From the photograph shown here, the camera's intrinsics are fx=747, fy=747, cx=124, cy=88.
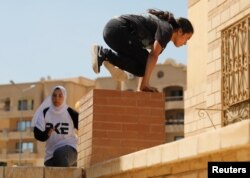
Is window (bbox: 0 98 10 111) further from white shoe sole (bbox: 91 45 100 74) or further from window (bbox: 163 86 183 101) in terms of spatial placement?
white shoe sole (bbox: 91 45 100 74)

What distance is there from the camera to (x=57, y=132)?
8.28 metres

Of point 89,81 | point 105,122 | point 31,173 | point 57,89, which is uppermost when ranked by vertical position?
point 89,81

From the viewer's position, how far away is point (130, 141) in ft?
23.5

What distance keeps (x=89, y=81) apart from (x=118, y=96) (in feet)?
196

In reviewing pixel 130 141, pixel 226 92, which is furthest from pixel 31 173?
pixel 226 92

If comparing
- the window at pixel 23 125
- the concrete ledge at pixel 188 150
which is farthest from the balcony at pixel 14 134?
the concrete ledge at pixel 188 150

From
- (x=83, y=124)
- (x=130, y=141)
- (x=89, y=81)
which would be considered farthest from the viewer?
(x=89, y=81)

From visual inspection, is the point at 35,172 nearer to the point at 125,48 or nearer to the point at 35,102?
the point at 125,48

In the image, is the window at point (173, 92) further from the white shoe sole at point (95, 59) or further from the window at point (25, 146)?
the white shoe sole at point (95, 59)

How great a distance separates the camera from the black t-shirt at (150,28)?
7.17 meters

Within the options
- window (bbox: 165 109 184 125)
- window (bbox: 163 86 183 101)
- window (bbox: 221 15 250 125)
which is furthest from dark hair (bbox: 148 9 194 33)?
window (bbox: 163 86 183 101)

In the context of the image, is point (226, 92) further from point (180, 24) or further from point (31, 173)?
point (31, 173)

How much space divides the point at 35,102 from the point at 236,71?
55817mm

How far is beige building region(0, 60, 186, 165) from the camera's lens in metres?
58.1
